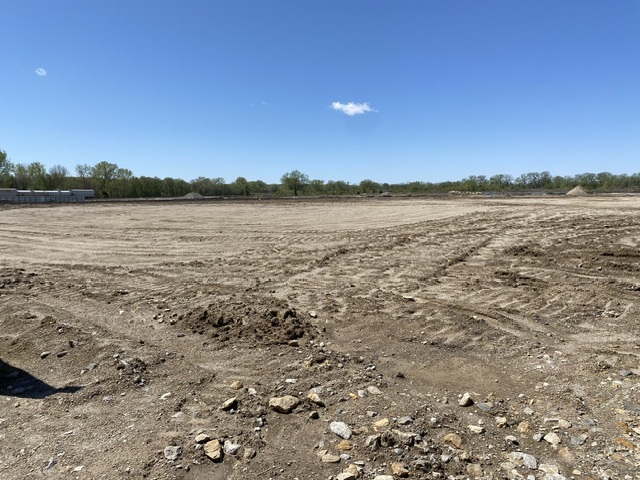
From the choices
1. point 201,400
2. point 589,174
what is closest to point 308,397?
point 201,400

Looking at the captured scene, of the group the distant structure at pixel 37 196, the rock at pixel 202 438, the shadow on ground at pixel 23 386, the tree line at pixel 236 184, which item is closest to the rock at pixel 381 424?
the rock at pixel 202 438

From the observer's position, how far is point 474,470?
299 centimetres

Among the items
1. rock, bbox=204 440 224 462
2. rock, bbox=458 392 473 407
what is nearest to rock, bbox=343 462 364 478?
rock, bbox=204 440 224 462

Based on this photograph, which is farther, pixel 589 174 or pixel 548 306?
pixel 589 174

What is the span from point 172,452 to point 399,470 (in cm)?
187

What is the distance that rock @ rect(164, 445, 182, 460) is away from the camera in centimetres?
321

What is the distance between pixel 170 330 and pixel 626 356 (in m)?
6.11

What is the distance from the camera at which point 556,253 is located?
1073cm

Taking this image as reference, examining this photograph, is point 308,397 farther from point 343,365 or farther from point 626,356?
point 626,356

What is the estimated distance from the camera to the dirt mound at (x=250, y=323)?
559 cm

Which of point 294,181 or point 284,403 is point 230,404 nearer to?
point 284,403

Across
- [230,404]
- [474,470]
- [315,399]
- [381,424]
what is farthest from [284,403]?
[474,470]

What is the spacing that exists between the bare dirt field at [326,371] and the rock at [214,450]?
0.02 meters

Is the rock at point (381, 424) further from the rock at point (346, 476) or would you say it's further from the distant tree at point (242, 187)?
the distant tree at point (242, 187)
